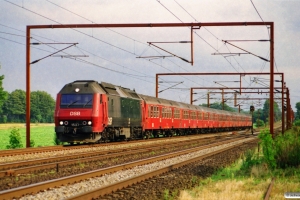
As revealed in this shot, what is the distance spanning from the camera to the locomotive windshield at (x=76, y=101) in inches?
1070

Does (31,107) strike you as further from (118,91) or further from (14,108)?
(118,91)

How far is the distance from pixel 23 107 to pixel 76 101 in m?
126

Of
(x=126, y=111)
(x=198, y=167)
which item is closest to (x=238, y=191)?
(x=198, y=167)

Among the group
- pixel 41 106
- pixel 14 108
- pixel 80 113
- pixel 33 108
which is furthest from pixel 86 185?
pixel 41 106

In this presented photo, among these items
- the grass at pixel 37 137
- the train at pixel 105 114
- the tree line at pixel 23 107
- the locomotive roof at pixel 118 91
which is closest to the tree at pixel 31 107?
the tree line at pixel 23 107

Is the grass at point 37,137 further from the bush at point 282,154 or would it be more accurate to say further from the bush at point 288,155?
the bush at point 288,155

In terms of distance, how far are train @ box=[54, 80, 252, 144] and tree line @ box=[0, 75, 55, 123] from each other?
100 m

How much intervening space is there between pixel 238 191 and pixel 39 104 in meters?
159

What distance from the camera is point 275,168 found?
15180 mm

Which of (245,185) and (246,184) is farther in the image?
(246,184)

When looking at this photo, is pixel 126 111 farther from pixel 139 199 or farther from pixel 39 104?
pixel 39 104

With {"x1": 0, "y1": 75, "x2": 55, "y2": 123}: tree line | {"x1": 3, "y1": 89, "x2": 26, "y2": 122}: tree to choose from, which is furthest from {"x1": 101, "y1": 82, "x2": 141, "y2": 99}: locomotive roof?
{"x1": 3, "y1": 89, "x2": 26, "y2": 122}: tree

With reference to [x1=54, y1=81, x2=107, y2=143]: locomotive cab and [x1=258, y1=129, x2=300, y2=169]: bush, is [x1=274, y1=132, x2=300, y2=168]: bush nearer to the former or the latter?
[x1=258, y1=129, x2=300, y2=169]: bush

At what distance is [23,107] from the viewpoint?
150 m
